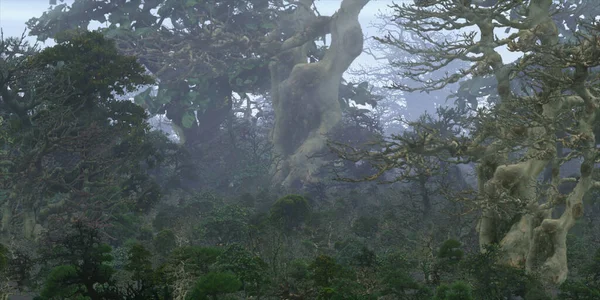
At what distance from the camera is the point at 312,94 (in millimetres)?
32688

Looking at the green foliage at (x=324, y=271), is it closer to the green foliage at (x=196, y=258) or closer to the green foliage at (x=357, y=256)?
the green foliage at (x=357, y=256)

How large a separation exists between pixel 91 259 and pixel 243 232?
679 cm

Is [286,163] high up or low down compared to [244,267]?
up

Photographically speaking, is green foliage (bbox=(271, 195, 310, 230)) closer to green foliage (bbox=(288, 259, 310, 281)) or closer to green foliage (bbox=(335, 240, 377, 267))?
green foliage (bbox=(335, 240, 377, 267))

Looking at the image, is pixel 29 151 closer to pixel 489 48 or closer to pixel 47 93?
pixel 47 93

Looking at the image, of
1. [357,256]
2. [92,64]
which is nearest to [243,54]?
[92,64]

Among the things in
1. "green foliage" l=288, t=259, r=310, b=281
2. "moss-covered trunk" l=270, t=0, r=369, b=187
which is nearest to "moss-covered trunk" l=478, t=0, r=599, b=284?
"green foliage" l=288, t=259, r=310, b=281

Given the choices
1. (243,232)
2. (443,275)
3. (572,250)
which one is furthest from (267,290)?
(572,250)

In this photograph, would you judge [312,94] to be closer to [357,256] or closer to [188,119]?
[188,119]

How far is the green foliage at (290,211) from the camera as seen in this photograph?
1756cm

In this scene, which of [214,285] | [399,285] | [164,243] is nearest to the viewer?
[214,285]

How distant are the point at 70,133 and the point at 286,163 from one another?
16008 millimetres

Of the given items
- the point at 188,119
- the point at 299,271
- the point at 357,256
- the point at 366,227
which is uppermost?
the point at 188,119

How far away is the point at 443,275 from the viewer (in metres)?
12.3
